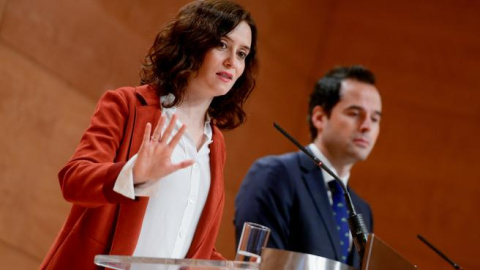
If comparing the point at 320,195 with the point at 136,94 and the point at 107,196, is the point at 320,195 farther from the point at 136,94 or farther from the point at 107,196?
the point at 107,196

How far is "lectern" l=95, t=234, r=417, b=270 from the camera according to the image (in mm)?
1356

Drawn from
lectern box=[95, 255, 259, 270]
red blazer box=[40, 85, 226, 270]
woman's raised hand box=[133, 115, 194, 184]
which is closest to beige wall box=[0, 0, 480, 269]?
red blazer box=[40, 85, 226, 270]

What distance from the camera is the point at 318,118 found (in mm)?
3367

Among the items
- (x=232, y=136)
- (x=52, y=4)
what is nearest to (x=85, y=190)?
(x=52, y=4)

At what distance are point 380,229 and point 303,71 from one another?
3.88 feet

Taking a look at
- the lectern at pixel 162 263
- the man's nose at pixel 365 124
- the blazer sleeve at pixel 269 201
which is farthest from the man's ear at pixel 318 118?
the lectern at pixel 162 263

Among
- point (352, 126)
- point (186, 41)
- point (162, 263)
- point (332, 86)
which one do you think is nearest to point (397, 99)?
point (332, 86)

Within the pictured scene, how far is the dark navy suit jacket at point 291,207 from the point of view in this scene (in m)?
2.78

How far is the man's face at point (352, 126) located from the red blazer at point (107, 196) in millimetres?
1256

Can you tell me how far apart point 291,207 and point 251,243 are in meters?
1.36

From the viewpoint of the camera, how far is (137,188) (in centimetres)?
160

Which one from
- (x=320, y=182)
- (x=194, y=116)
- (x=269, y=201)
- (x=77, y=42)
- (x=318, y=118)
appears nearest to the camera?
(x=194, y=116)

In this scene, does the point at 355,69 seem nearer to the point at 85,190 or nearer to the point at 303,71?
the point at 303,71

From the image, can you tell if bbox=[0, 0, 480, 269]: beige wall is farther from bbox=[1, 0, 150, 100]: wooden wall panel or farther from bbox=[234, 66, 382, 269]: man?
bbox=[234, 66, 382, 269]: man
